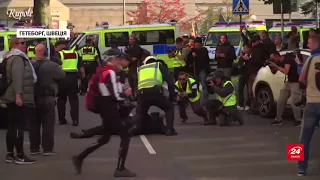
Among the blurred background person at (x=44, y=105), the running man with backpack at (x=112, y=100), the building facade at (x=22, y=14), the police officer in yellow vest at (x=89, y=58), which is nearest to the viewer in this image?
the running man with backpack at (x=112, y=100)

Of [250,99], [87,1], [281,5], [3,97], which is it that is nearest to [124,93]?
[3,97]

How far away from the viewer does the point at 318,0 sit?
15016 millimetres

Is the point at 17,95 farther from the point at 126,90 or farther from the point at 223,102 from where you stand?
Result: the point at 223,102

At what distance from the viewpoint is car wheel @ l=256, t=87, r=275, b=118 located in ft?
43.8

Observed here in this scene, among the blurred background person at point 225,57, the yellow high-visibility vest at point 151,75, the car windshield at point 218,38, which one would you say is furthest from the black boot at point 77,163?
the car windshield at point 218,38

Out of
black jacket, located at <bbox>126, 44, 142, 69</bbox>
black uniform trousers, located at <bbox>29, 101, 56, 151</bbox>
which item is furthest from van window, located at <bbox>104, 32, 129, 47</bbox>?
black uniform trousers, located at <bbox>29, 101, 56, 151</bbox>

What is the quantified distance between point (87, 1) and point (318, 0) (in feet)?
187

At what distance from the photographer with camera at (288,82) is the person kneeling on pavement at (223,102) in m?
0.87

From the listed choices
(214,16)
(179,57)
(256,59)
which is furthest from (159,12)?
(256,59)

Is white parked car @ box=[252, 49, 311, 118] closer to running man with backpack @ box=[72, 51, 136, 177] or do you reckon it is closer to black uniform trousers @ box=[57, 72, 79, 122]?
black uniform trousers @ box=[57, 72, 79, 122]

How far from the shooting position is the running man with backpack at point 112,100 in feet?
25.9

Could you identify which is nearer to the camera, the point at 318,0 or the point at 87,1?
the point at 318,0

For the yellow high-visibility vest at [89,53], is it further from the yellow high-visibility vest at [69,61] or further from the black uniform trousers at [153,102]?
the black uniform trousers at [153,102]

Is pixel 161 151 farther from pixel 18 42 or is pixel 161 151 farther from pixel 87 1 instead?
pixel 87 1
